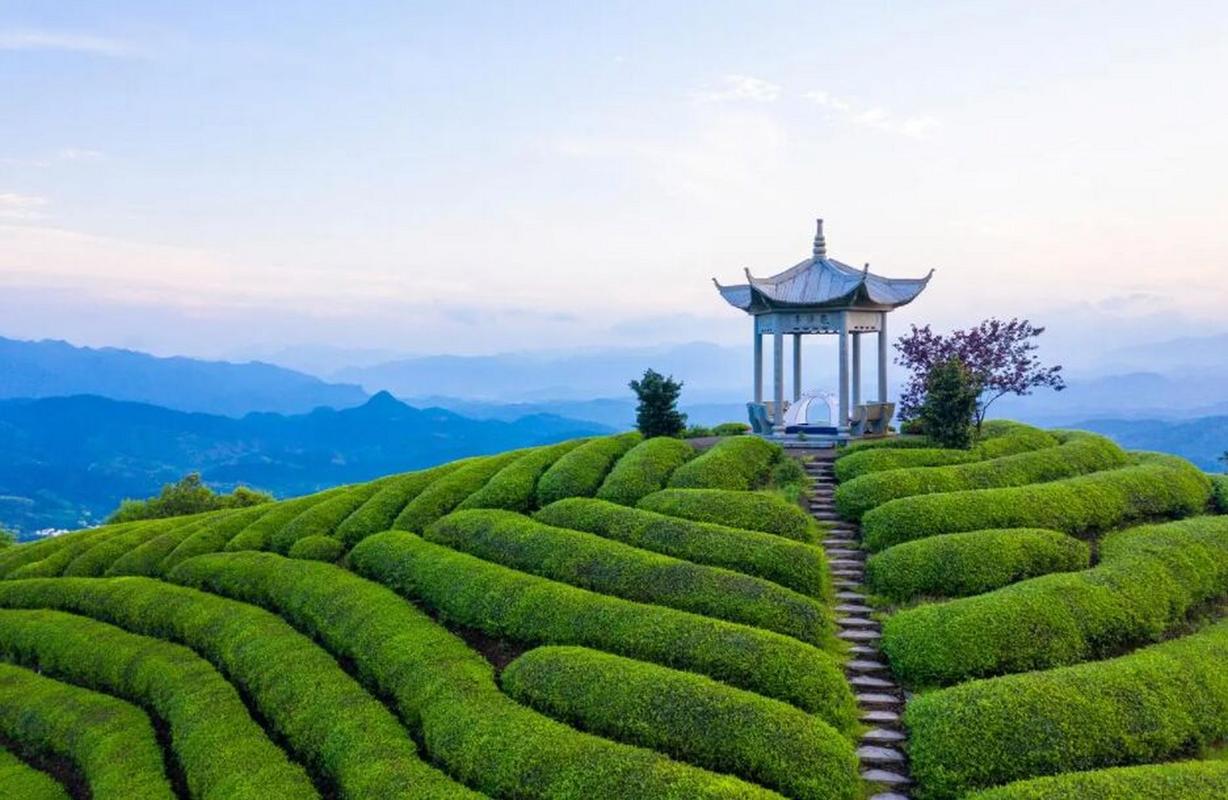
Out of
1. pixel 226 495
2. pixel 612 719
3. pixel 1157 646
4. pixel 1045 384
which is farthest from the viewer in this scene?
pixel 226 495

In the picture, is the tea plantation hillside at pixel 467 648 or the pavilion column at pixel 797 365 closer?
the tea plantation hillside at pixel 467 648

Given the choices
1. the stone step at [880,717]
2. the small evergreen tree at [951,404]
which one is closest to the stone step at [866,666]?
the stone step at [880,717]

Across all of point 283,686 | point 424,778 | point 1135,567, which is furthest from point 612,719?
point 1135,567

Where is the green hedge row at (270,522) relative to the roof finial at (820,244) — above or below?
below

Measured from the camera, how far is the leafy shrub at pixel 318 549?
1803cm

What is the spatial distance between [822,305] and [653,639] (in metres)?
12.1

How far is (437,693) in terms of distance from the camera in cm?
1181

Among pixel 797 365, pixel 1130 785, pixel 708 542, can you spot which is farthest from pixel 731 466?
pixel 1130 785

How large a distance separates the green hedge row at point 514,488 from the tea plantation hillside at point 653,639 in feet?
0.26

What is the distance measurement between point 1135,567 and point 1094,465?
5911 mm

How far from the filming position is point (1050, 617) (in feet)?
38.1

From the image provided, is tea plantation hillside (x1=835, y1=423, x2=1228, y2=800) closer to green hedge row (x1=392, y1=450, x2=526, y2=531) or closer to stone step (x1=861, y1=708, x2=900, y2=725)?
stone step (x1=861, y1=708, x2=900, y2=725)

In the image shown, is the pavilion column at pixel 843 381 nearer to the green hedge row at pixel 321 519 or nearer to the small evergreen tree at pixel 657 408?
the small evergreen tree at pixel 657 408

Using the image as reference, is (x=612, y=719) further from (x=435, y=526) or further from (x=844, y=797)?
(x=435, y=526)
